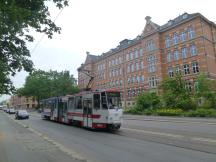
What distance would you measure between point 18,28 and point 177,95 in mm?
35923

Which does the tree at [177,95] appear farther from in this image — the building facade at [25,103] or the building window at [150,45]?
the building facade at [25,103]

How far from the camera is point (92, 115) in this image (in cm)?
1973

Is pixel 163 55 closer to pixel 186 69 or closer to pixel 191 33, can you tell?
pixel 186 69

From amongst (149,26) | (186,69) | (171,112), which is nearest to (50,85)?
(149,26)

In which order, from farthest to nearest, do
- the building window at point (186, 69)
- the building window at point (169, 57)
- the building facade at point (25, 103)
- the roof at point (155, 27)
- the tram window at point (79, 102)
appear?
the building facade at point (25, 103), the building window at point (169, 57), the roof at point (155, 27), the building window at point (186, 69), the tram window at point (79, 102)

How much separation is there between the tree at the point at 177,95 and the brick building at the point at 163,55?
8.12 m

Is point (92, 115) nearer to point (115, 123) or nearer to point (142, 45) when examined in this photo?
point (115, 123)

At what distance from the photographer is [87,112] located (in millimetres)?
20609

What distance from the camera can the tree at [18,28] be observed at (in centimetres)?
876

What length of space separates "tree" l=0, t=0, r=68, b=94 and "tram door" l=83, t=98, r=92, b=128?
5951mm

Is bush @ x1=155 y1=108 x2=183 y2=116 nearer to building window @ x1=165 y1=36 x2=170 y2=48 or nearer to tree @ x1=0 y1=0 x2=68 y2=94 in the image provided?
building window @ x1=165 y1=36 x2=170 y2=48

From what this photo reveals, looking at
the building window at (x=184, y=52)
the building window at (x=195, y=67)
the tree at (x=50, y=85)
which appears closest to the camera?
the building window at (x=195, y=67)

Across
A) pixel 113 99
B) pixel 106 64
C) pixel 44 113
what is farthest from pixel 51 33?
pixel 106 64

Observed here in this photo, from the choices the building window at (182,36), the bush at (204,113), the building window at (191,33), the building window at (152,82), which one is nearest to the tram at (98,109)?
the bush at (204,113)
